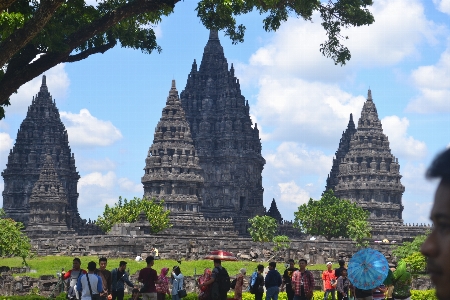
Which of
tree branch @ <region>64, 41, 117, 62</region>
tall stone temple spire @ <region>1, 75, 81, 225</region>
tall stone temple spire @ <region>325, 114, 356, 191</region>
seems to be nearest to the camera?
tree branch @ <region>64, 41, 117, 62</region>

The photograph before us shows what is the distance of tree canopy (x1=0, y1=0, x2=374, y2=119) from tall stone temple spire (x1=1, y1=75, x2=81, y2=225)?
85.9m

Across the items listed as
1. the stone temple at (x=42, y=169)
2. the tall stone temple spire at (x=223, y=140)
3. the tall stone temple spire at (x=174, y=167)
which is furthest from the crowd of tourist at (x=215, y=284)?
the tall stone temple spire at (x=223, y=140)

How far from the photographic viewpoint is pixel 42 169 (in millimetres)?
106000

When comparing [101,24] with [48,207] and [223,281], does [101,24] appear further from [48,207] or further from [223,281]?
[48,207]

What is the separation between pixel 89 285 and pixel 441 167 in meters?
16.9

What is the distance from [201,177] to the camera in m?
104

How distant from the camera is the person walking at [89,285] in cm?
1880

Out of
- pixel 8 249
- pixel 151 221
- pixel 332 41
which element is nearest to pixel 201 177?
pixel 151 221

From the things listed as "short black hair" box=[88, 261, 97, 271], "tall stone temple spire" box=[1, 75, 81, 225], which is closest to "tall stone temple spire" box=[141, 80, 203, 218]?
"tall stone temple spire" box=[1, 75, 81, 225]

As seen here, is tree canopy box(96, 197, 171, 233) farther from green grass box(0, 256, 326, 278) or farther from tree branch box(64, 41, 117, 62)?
tree branch box(64, 41, 117, 62)

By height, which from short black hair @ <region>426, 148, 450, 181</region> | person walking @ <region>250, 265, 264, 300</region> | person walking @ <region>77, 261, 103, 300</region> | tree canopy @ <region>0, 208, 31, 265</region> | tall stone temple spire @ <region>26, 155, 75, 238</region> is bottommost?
short black hair @ <region>426, 148, 450, 181</region>

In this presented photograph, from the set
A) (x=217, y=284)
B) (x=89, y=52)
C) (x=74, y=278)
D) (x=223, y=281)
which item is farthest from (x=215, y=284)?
(x=89, y=52)

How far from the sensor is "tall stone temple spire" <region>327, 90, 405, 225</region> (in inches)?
4400

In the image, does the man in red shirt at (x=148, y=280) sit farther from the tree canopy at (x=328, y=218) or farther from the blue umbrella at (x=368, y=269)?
the tree canopy at (x=328, y=218)
